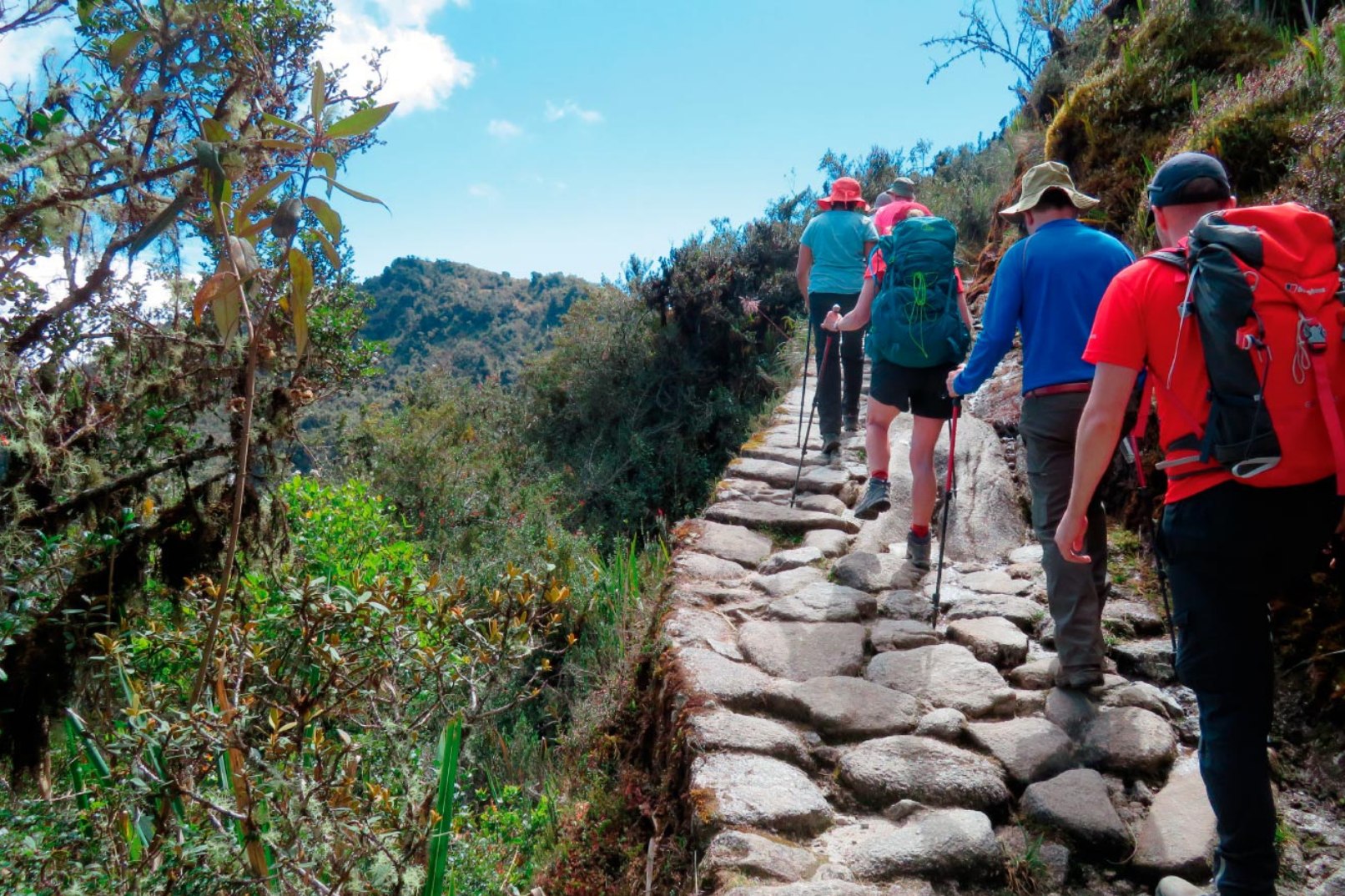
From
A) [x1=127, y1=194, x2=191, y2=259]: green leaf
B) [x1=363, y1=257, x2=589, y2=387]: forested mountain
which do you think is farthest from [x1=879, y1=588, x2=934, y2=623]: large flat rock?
[x1=363, y1=257, x2=589, y2=387]: forested mountain

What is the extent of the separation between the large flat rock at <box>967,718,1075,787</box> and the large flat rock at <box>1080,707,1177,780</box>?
0.08 m

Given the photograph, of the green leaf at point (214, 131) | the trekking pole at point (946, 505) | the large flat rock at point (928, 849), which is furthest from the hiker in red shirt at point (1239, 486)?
the green leaf at point (214, 131)

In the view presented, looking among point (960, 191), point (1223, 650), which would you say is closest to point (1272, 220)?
point (1223, 650)

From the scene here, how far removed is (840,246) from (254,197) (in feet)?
19.1

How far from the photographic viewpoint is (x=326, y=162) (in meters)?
1.30

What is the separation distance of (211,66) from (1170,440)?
8.56ft

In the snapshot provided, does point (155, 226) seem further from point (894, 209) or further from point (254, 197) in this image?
point (894, 209)

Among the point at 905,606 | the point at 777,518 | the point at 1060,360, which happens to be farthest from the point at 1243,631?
the point at 777,518

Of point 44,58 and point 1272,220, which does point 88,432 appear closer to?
point 44,58

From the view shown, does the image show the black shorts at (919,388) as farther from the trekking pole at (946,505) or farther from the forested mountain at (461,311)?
the forested mountain at (461,311)

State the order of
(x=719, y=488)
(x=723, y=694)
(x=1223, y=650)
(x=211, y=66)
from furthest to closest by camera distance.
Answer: (x=719, y=488) < (x=723, y=694) < (x=1223, y=650) < (x=211, y=66)

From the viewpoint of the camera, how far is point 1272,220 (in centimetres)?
231

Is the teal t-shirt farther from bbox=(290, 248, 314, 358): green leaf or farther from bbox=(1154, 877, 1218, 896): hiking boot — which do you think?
bbox=(290, 248, 314, 358): green leaf

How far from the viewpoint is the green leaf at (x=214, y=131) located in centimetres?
134
